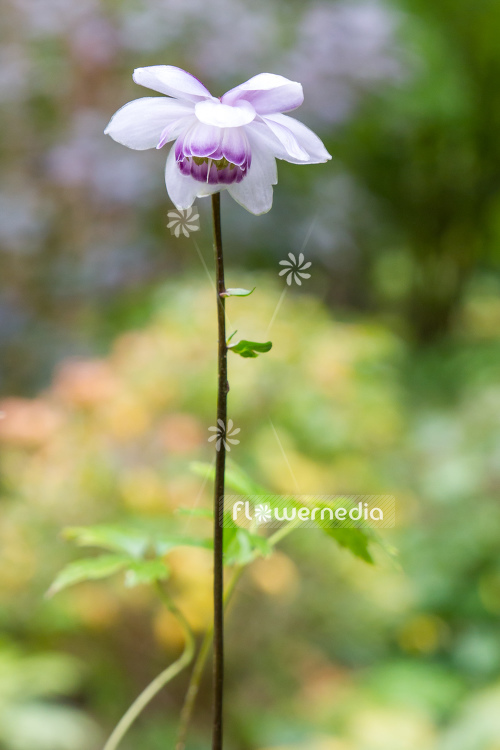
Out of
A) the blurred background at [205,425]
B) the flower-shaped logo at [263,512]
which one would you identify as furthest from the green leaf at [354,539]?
the blurred background at [205,425]

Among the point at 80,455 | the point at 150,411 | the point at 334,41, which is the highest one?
the point at 334,41

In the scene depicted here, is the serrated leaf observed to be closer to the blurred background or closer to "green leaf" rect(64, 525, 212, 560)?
"green leaf" rect(64, 525, 212, 560)

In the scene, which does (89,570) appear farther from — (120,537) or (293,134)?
(293,134)

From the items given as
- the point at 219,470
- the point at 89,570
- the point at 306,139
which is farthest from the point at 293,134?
the point at 89,570

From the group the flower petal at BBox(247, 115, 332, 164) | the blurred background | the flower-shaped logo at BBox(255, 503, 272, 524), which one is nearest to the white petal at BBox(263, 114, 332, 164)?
the flower petal at BBox(247, 115, 332, 164)

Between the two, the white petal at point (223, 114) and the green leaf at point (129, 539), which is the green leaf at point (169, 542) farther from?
the white petal at point (223, 114)

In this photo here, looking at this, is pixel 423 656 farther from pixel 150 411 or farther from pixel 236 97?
pixel 236 97

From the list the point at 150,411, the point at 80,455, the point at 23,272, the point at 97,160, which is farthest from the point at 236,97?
the point at 23,272

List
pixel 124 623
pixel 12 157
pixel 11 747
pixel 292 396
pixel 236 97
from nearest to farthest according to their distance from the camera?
pixel 236 97, pixel 11 747, pixel 124 623, pixel 292 396, pixel 12 157
